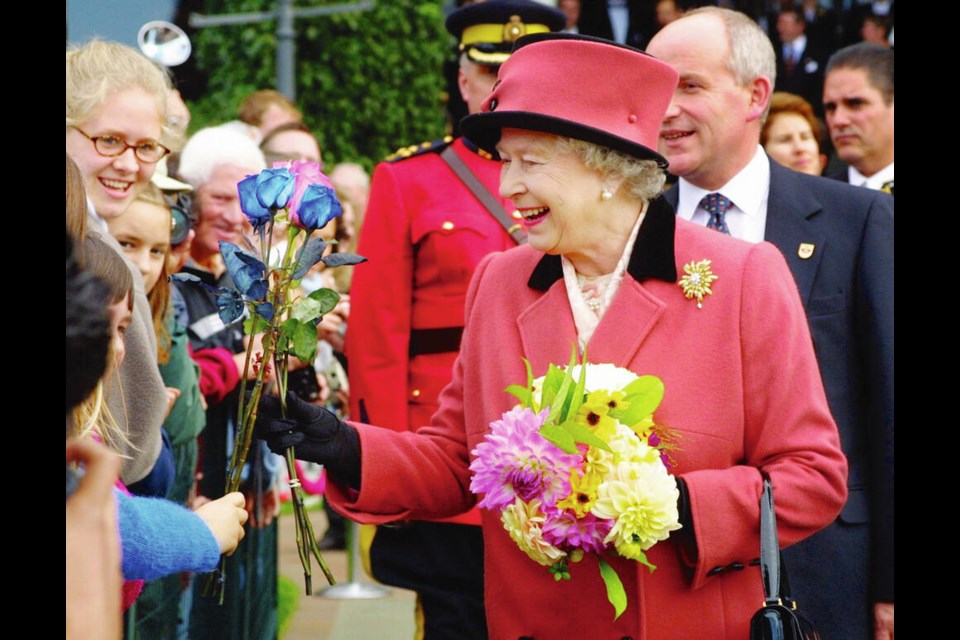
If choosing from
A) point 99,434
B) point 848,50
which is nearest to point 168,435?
point 99,434

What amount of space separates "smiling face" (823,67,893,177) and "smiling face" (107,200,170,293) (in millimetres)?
3328

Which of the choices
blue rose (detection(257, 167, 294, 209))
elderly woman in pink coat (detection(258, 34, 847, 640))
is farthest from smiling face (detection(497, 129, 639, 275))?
blue rose (detection(257, 167, 294, 209))

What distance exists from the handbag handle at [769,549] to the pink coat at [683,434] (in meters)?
0.03

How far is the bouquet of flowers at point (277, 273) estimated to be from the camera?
297 centimetres

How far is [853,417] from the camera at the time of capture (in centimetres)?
402

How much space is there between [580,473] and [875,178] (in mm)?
3896

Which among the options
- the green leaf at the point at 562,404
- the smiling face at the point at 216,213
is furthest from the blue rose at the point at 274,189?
the smiling face at the point at 216,213

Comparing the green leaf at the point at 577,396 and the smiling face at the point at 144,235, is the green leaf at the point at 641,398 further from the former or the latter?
the smiling face at the point at 144,235

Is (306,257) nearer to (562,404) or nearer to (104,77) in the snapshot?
(562,404)

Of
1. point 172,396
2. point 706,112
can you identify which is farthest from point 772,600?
point 172,396

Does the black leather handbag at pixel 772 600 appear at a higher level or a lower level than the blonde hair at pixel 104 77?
lower

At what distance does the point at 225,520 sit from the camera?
2.96 m

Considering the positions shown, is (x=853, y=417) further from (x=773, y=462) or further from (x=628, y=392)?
(x=628, y=392)
